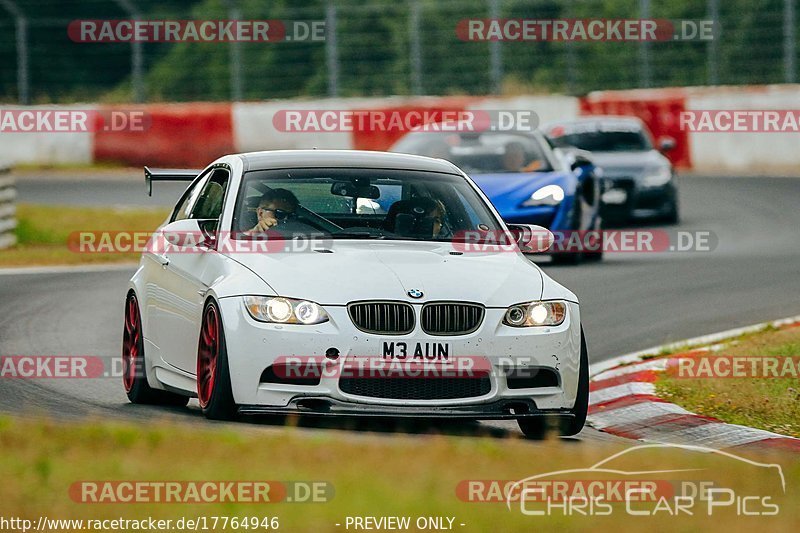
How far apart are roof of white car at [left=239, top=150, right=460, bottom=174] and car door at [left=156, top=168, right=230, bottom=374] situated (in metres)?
0.23

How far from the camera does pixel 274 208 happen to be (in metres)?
9.36

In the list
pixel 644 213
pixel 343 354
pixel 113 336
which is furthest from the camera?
pixel 644 213

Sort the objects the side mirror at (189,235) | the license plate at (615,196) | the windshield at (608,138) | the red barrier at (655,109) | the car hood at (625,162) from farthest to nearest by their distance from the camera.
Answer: the red barrier at (655,109)
the windshield at (608,138)
the car hood at (625,162)
the license plate at (615,196)
the side mirror at (189,235)

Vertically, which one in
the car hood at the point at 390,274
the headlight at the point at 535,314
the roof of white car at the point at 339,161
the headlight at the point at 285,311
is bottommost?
the headlight at the point at 535,314

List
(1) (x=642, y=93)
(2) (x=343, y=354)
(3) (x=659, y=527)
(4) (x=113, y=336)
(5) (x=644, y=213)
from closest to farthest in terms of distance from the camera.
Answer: (3) (x=659, y=527), (2) (x=343, y=354), (4) (x=113, y=336), (5) (x=644, y=213), (1) (x=642, y=93)

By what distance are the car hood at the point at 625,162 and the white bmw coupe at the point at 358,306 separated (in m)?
13.2

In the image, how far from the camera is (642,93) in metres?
32.1

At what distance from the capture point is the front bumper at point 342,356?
8.19m

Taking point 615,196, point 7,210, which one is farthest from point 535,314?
point 615,196

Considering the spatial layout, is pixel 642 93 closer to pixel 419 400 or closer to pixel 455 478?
pixel 419 400

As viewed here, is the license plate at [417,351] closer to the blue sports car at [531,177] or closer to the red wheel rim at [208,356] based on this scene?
the red wheel rim at [208,356]

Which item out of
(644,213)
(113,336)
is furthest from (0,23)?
(113,336)

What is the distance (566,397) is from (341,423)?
118cm

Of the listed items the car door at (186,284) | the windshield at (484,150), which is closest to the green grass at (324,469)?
the car door at (186,284)
